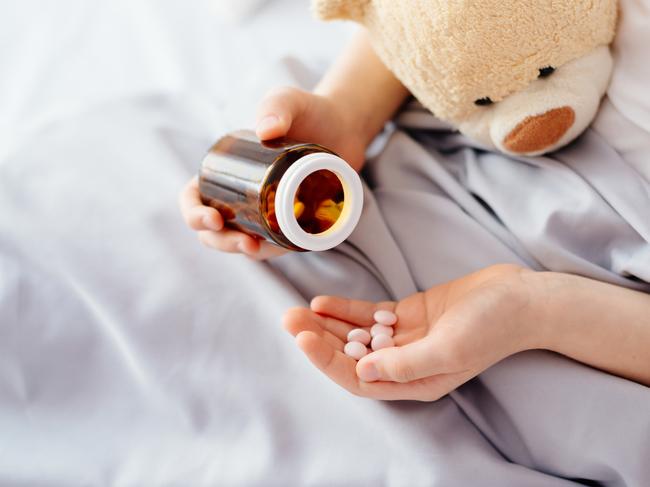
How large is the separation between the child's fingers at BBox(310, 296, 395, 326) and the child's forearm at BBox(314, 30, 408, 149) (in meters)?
0.24

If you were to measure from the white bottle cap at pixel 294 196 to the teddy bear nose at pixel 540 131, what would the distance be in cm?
19

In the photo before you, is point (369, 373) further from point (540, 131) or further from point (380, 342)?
point (540, 131)

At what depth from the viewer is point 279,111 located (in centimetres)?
64

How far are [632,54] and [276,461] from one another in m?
0.53

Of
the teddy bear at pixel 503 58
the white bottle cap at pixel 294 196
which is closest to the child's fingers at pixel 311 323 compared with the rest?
the white bottle cap at pixel 294 196

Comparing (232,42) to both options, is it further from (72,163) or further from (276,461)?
(276,461)

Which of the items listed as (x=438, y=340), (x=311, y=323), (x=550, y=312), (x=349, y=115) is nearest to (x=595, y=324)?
(x=550, y=312)

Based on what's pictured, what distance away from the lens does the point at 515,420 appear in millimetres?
632

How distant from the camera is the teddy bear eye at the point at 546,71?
23.5 inches

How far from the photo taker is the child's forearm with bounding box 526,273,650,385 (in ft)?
2.03

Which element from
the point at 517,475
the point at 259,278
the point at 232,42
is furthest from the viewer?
the point at 232,42

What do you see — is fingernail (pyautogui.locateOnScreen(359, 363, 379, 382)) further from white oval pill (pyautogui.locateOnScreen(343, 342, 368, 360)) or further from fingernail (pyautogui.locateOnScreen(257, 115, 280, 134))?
fingernail (pyautogui.locateOnScreen(257, 115, 280, 134))

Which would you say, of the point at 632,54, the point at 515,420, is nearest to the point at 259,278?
the point at 515,420

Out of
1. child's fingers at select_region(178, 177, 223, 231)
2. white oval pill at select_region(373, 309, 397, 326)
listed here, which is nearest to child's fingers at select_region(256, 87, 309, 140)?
child's fingers at select_region(178, 177, 223, 231)
